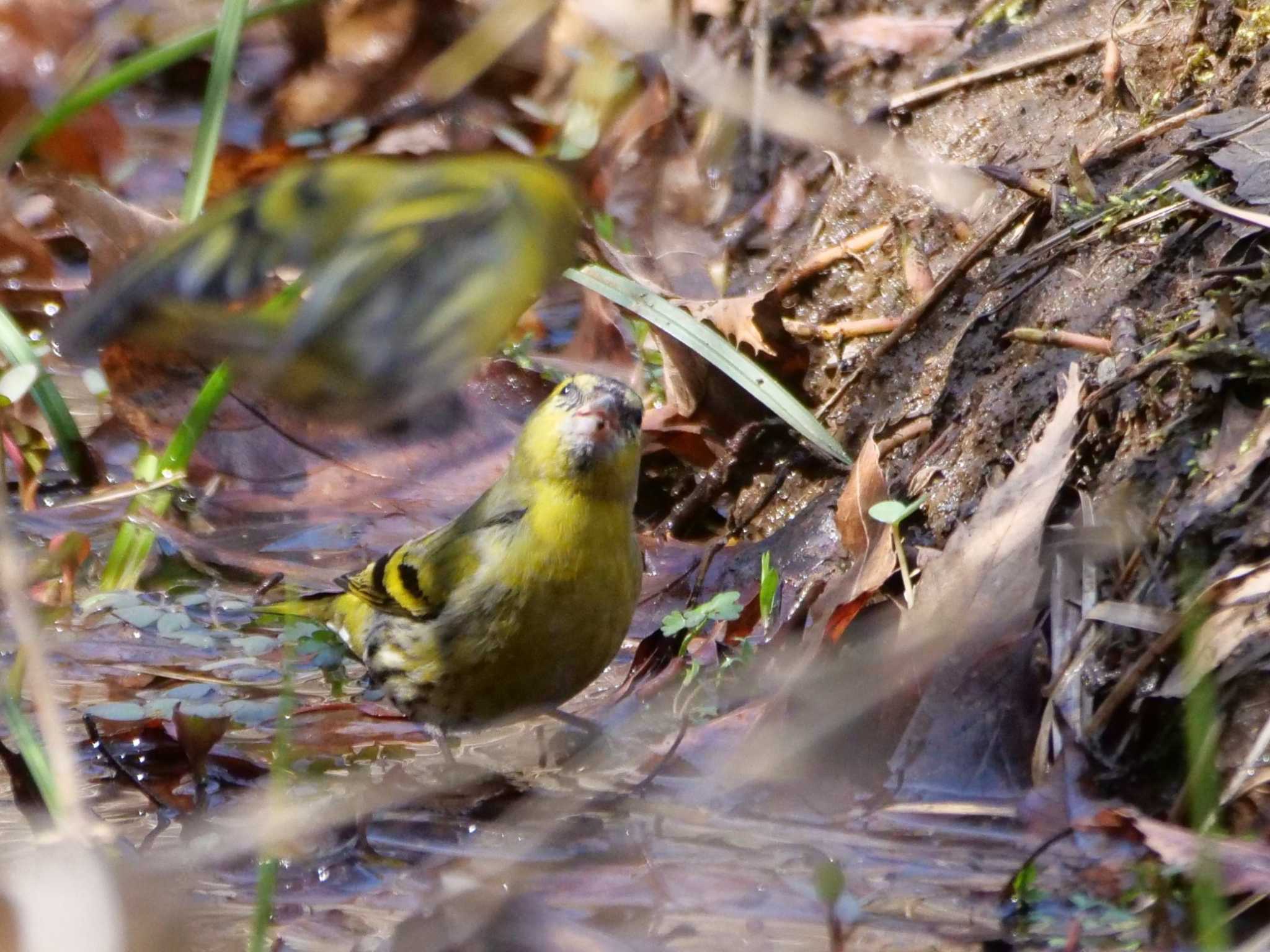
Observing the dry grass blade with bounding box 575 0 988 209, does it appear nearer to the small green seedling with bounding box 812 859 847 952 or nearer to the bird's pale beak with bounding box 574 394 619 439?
the bird's pale beak with bounding box 574 394 619 439

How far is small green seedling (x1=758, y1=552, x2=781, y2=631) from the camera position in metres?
4.21

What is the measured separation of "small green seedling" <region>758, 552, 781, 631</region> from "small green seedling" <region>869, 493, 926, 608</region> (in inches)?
13.6

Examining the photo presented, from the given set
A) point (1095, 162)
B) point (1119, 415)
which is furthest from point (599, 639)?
point (1095, 162)

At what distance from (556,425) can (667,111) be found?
11.9 ft

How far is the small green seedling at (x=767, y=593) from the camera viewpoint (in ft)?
13.8

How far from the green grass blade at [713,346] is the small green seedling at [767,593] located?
1.57 ft

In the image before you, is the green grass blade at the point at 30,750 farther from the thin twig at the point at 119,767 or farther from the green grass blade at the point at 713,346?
the green grass blade at the point at 713,346

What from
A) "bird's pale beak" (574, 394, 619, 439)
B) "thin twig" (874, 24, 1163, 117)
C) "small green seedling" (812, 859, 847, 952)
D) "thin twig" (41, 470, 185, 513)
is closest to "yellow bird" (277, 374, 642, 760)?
"bird's pale beak" (574, 394, 619, 439)

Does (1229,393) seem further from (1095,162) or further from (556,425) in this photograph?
(556,425)

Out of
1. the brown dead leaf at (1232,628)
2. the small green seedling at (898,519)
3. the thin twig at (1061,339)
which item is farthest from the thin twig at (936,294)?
the brown dead leaf at (1232,628)

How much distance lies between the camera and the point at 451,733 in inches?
167

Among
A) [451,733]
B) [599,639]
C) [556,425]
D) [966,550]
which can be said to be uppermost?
[556,425]

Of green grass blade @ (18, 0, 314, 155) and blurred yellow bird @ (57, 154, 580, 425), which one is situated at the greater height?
green grass blade @ (18, 0, 314, 155)

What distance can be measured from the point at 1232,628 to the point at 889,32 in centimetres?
384
